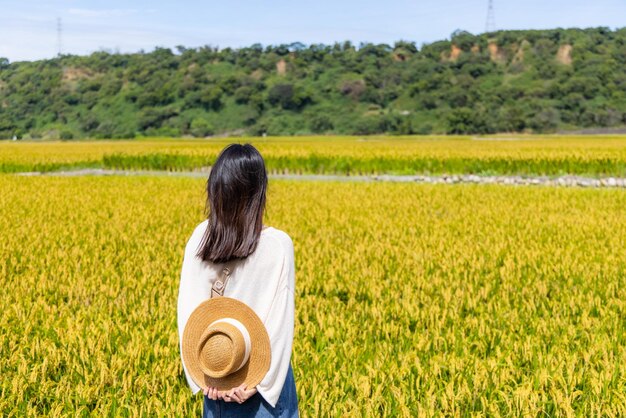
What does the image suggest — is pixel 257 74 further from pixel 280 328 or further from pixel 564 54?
pixel 280 328

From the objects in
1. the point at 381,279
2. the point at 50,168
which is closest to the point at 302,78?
the point at 50,168

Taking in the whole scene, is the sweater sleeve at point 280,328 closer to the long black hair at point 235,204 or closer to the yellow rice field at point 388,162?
the long black hair at point 235,204

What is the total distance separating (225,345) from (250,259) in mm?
295

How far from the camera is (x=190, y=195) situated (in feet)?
53.6

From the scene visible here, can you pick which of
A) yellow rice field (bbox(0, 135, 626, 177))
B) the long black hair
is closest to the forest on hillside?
yellow rice field (bbox(0, 135, 626, 177))

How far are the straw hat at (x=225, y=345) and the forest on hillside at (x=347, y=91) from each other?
7797cm

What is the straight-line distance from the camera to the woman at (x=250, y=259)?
7.13 ft

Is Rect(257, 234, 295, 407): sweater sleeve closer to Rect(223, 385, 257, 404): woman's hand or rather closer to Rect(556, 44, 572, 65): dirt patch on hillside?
Rect(223, 385, 257, 404): woman's hand

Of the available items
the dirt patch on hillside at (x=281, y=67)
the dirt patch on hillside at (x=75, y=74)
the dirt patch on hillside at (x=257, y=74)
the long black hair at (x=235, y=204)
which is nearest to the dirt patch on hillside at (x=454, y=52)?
the dirt patch on hillside at (x=281, y=67)

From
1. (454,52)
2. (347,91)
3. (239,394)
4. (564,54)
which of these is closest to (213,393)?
(239,394)

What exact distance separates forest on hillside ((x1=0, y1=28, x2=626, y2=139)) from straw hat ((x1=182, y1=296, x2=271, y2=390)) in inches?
3070

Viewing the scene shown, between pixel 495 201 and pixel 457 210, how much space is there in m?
1.95

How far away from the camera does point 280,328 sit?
2.20m

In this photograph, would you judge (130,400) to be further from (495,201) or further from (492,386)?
(495,201)
